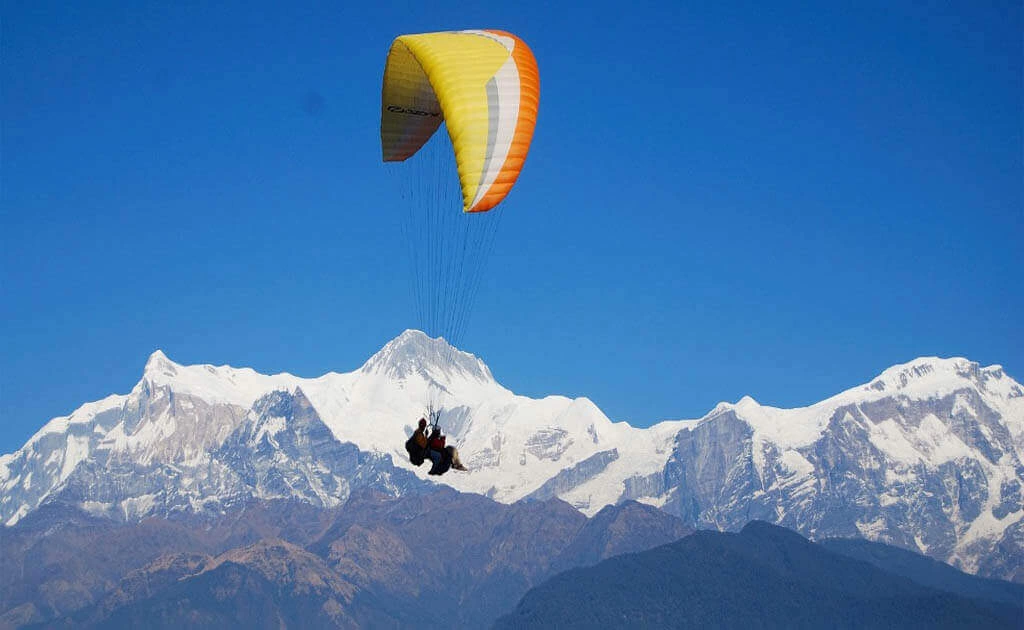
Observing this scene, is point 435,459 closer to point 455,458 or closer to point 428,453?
point 428,453

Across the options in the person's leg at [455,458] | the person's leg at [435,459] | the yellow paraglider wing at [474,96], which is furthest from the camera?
the person's leg at [455,458]

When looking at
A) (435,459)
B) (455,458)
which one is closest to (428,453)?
(435,459)

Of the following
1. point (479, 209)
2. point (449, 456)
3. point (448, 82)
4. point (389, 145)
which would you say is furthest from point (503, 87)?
point (449, 456)

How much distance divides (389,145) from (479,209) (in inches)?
665

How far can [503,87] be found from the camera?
230ft

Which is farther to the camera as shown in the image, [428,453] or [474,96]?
[474,96]

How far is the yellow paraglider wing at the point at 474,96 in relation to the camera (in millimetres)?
66875

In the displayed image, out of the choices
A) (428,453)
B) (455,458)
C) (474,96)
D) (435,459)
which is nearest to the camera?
(435,459)

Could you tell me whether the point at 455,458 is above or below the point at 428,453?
below

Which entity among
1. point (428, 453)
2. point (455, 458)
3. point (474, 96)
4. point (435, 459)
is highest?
point (474, 96)

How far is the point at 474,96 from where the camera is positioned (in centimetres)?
6844

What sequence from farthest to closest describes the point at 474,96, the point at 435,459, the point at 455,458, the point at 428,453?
the point at 474,96, the point at 428,453, the point at 455,458, the point at 435,459

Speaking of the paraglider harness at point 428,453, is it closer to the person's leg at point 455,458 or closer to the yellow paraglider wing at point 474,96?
the person's leg at point 455,458

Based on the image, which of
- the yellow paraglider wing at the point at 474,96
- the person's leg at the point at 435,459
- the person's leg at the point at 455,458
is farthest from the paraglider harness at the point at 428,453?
the yellow paraglider wing at the point at 474,96
